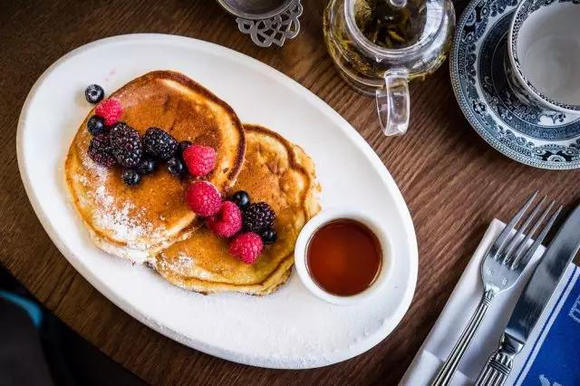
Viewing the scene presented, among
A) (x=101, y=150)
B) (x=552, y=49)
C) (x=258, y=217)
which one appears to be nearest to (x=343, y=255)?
(x=258, y=217)

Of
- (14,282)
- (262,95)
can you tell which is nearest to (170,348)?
(262,95)

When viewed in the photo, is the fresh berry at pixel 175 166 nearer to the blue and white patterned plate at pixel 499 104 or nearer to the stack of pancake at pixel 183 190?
the stack of pancake at pixel 183 190

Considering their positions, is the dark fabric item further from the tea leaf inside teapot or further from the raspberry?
the tea leaf inside teapot

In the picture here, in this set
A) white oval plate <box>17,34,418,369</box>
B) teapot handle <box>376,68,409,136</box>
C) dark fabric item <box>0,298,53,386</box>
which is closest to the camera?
teapot handle <box>376,68,409,136</box>

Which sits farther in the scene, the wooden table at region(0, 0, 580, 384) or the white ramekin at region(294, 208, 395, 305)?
the wooden table at region(0, 0, 580, 384)

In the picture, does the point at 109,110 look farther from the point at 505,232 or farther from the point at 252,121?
the point at 505,232

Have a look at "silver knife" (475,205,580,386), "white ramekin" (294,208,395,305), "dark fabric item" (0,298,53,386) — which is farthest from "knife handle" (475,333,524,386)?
"dark fabric item" (0,298,53,386)

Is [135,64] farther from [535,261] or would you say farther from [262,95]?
[535,261]

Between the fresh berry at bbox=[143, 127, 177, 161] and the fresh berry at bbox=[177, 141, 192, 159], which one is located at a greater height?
the fresh berry at bbox=[177, 141, 192, 159]
